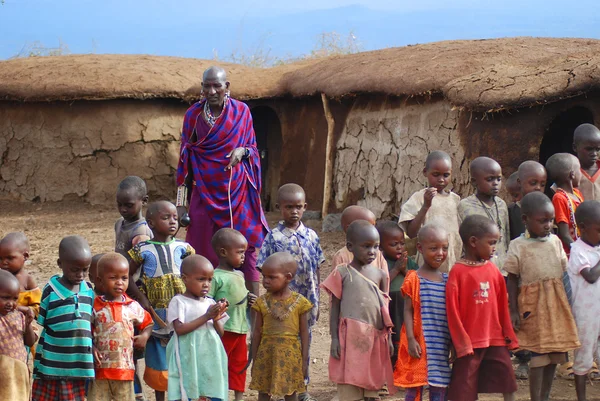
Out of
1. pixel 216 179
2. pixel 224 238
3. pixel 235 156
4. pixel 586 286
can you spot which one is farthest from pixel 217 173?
pixel 586 286

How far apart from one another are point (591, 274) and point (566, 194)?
0.70 m

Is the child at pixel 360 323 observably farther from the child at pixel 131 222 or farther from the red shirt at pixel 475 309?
the child at pixel 131 222

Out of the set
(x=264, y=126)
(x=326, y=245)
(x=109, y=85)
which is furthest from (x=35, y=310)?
(x=264, y=126)

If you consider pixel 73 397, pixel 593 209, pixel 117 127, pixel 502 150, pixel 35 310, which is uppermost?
pixel 117 127

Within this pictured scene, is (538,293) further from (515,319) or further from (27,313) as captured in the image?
(27,313)

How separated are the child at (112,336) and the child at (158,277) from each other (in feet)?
1.59

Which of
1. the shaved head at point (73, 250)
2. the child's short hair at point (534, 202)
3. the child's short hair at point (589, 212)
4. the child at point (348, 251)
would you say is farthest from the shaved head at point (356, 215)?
the shaved head at point (73, 250)

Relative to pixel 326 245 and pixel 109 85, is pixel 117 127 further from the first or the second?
pixel 326 245

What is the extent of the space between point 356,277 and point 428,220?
872mm

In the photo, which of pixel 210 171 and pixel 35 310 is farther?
pixel 210 171

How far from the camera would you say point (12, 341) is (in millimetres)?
4543

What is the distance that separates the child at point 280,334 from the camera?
5.16 m

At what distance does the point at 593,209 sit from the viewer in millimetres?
5363

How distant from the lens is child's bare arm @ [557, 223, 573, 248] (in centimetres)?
580
